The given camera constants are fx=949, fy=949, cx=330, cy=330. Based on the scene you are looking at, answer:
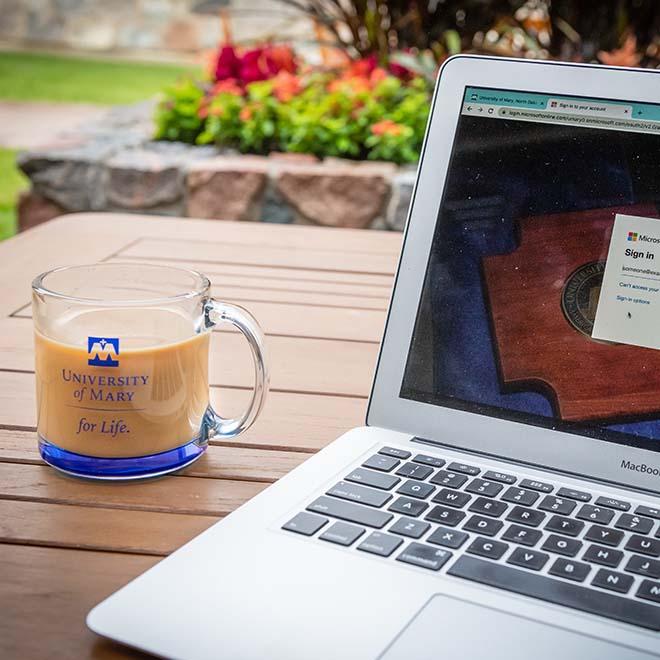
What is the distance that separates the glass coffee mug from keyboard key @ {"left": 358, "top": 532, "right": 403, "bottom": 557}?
196mm

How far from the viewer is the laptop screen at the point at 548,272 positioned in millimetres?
754

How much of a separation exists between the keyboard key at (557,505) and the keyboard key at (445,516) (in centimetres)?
6

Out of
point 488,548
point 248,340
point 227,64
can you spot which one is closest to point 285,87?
point 227,64

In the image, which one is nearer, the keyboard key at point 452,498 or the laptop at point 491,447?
the laptop at point 491,447

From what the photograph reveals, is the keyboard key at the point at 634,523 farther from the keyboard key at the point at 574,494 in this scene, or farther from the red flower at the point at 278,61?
the red flower at the point at 278,61

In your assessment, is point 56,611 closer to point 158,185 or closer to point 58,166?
point 158,185

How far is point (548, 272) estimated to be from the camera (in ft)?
2.59

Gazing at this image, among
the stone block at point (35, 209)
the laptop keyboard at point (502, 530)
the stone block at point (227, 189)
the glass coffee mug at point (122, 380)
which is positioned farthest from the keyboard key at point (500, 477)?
the stone block at point (35, 209)

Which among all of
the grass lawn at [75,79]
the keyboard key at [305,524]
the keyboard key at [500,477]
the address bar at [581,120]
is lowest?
the grass lawn at [75,79]

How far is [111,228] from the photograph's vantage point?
159 centimetres

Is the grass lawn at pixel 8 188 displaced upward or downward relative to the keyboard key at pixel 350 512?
downward

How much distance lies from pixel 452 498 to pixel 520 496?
0.05 metres

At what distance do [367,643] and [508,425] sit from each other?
302mm

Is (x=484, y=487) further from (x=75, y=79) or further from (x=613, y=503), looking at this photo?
(x=75, y=79)
